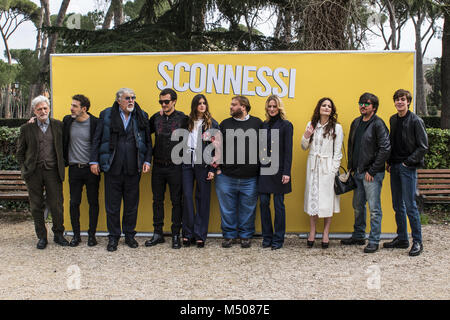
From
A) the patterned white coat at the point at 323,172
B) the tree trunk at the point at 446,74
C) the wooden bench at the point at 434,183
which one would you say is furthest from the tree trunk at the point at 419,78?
the patterned white coat at the point at 323,172

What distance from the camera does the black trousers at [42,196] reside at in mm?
5324

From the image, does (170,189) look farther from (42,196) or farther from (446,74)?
(446,74)

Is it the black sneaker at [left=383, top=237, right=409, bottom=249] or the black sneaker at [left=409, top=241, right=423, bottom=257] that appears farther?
the black sneaker at [left=383, top=237, right=409, bottom=249]

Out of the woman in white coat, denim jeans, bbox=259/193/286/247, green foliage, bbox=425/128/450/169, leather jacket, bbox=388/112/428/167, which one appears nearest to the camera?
leather jacket, bbox=388/112/428/167

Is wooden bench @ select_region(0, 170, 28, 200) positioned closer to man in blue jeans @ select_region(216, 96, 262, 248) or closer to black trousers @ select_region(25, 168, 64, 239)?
black trousers @ select_region(25, 168, 64, 239)

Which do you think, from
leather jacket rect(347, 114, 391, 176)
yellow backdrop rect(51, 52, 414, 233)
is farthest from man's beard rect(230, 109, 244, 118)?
leather jacket rect(347, 114, 391, 176)

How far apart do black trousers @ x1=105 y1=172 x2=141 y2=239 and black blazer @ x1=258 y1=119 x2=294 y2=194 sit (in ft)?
5.23

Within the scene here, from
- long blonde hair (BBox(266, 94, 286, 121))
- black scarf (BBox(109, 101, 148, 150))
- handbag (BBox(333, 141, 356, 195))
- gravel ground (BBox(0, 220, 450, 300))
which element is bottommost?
gravel ground (BBox(0, 220, 450, 300))

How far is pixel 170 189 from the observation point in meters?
5.40

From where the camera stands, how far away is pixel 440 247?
536 centimetres

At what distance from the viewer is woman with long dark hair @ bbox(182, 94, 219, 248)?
5262 millimetres
